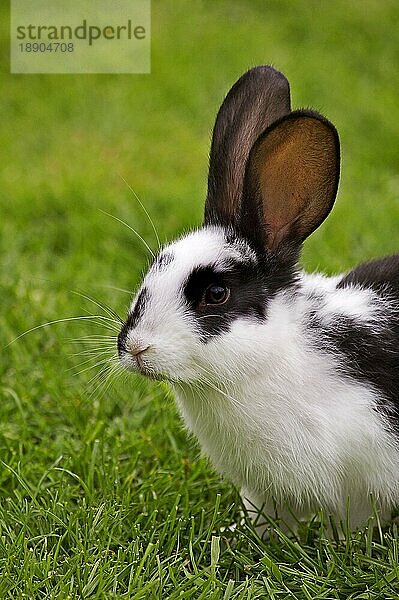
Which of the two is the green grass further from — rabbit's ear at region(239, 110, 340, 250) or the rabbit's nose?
rabbit's ear at region(239, 110, 340, 250)

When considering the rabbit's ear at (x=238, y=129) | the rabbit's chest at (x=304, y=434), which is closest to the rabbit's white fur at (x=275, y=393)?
the rabbit's chest at (x=304, y=434)

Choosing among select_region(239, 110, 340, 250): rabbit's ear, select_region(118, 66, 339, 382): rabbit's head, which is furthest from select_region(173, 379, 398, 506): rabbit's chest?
select_region(239, 110, 340, 250): rabbit's ear

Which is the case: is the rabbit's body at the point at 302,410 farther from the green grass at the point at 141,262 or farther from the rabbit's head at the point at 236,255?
the green grass at the point at 141,262

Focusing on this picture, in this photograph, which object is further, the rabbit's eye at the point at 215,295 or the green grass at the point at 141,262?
the green grass at the point at 141,262

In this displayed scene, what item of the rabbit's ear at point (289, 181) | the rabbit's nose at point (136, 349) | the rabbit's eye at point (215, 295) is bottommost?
the rabbit's nose at point (136, 349)

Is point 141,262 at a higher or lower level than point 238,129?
lower

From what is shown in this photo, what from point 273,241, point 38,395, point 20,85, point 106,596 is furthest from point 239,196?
point 20,85

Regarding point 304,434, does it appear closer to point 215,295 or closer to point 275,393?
point 275,393

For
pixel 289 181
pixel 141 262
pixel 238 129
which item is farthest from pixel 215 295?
pixel 141 262
